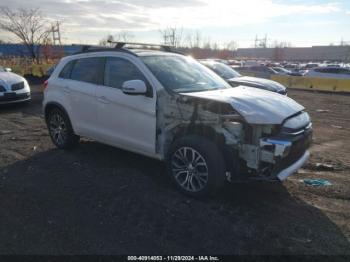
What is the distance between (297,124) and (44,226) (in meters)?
3.13

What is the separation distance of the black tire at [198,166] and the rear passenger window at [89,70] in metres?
1.88

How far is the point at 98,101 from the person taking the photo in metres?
5.38

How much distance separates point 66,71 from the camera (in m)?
6.16

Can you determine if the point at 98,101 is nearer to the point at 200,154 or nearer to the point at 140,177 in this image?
the point at 140,177

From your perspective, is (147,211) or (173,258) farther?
(147,211)

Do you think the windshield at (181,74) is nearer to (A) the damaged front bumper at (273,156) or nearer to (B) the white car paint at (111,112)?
(B) the white car paint at (111,112)

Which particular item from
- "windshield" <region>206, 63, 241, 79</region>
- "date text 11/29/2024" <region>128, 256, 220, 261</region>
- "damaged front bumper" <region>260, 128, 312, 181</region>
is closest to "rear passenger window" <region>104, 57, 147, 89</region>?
"damaged front bumper" <region>260, 128, 312, 181</region>

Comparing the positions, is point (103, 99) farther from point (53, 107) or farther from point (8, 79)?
point (8, 79)

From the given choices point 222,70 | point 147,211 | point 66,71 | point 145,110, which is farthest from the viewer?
point 222,70

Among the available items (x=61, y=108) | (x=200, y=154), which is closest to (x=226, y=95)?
(x=200, y=154)

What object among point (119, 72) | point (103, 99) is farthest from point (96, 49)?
point (103, 99)

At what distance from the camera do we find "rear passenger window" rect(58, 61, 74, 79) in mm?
6098

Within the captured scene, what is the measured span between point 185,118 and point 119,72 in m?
1.46

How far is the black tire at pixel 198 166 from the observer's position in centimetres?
409
